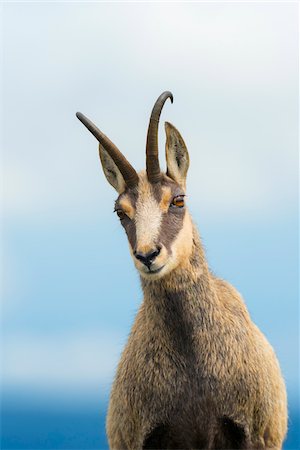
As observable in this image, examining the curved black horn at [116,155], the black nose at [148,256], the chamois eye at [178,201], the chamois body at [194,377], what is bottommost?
the chamois body at [194,377]

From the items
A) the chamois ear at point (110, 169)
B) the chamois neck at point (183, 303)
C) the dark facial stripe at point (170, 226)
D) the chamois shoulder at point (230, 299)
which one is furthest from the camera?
the chamois shoulder at point (230, 299)

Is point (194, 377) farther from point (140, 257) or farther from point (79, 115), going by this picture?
point (79, 115)

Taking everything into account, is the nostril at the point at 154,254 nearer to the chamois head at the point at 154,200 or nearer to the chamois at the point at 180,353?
the chamois head at the point at 154,200

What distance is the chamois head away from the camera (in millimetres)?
14031

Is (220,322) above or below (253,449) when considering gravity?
above

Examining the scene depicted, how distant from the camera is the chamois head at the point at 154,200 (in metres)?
14.0

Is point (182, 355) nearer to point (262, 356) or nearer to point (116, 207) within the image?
point (262, 356)

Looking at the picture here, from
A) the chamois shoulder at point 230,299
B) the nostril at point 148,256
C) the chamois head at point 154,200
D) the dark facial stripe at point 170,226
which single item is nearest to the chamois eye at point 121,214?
the chamois head at point 154,200

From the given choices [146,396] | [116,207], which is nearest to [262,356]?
[146,396]

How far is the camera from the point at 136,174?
14883 millimetres

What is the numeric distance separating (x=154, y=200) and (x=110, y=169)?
107cm

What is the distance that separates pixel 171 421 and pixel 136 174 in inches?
140

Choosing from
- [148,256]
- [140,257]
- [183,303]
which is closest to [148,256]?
[148,256]

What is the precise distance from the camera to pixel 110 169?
50.1 feet
